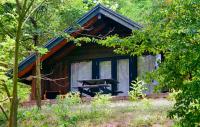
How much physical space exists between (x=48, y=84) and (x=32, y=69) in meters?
1.98

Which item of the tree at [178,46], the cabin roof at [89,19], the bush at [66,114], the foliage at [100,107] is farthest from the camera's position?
the cabin roof at [89,19]

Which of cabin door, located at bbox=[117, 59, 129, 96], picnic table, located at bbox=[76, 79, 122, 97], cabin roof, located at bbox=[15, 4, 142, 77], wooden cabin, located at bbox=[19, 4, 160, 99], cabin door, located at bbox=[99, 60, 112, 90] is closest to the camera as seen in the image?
picnic table, located at bbox=[76, 79, 122, 97]

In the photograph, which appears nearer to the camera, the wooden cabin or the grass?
the grass

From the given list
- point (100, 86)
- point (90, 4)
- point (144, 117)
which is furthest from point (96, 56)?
point (90, 4)

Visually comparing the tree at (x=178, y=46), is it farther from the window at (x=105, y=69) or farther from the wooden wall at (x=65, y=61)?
the wooden wall at (x=65, y=61)

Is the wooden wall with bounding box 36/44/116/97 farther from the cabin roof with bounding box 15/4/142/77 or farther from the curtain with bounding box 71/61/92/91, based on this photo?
the cabin roof with bounding box 15/4/142/77

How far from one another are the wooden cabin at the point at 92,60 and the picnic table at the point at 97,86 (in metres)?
0.68

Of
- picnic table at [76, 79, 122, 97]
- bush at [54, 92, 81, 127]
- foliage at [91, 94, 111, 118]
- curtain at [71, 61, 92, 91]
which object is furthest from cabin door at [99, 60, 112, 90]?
bush at [54, 92, 81, 127]

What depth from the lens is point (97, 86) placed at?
18.6 metres

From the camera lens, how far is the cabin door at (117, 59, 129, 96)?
21.1 m

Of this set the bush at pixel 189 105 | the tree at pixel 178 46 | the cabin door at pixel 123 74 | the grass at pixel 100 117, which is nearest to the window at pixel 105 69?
the cabin door at pixel 123 74

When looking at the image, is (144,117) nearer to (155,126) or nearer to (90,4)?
(155,126)

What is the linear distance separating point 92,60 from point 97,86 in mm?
3534

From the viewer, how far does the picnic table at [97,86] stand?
18.8 metres
